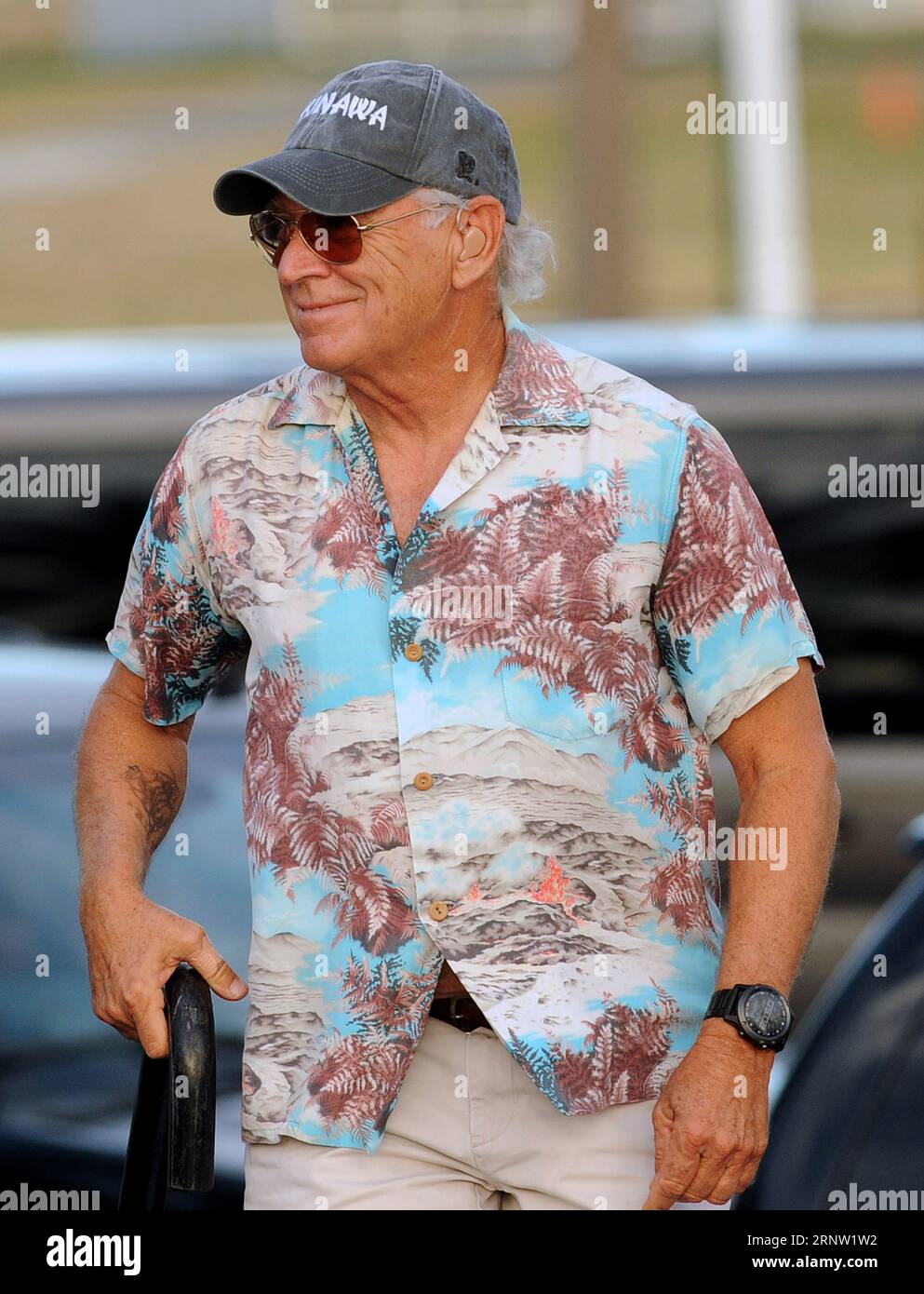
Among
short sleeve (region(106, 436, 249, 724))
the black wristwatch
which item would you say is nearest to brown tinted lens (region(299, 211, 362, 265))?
short sleeve (region(106, 436, 249, 724))

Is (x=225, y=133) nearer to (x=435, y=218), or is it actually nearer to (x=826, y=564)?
(x=826, y=564)

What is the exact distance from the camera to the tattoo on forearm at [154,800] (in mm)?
2723

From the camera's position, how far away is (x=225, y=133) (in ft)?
69.8

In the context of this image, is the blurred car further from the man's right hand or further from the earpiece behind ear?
the earpiece behind ear

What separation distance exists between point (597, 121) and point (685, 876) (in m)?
8.45

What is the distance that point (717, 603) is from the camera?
254cm

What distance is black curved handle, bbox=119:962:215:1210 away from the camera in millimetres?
2365

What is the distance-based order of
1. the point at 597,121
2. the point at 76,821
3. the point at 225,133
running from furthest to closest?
the point at 225,133
the point at 597,121
the point at 76,821

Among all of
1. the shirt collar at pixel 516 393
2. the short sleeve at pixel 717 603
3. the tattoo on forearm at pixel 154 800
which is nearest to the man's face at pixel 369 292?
the shirt collar at pixel 516 393

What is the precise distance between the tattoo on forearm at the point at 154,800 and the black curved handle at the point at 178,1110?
27 centimetres

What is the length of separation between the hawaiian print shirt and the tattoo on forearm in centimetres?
19

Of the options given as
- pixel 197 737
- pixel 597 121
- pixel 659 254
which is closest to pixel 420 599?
pixel 197 737

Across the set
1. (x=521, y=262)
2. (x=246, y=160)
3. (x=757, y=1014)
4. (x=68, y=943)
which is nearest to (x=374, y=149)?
(x=521, y=262)

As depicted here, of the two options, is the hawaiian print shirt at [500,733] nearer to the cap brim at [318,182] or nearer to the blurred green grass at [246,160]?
the cap brim at [318,182]
